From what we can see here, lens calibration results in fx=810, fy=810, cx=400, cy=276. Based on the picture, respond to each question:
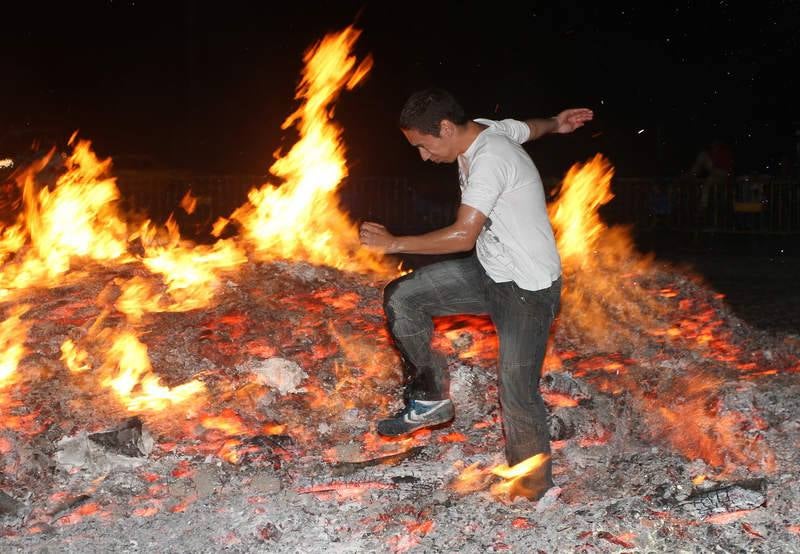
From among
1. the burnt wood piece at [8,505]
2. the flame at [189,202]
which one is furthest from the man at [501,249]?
the flame at [189,202]

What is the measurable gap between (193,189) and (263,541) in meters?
15.4

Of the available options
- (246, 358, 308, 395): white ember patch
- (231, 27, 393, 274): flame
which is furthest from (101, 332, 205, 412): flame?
(231, 27, 393, 274): flame

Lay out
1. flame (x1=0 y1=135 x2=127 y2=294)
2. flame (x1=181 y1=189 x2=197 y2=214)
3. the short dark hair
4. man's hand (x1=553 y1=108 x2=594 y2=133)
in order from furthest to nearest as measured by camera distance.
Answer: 1. flame (x1=181 y1=189 x2=197 y2=214)
2. flame (x1=0 y1=135 x2=127 y2=294)
3. man's hand (x1=553 y1=108 x2=594 y2=133)
4. the short dark hair

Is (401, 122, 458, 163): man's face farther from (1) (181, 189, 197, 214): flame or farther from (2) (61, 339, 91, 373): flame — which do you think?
(1) (181, 189, 197, 214): flame

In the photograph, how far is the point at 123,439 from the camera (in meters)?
4.80

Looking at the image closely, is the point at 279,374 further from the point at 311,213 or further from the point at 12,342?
the point at 311,213

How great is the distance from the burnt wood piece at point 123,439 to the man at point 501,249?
1.92 meters

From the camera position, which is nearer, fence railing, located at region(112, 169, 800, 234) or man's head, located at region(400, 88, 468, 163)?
man's head, located at region(400, 88, 468, 163)

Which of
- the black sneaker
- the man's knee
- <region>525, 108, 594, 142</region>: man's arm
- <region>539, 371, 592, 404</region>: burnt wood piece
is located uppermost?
<region>525, 108, 594, 142</region>: man's arm

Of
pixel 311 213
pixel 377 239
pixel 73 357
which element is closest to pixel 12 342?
pixel 73 357

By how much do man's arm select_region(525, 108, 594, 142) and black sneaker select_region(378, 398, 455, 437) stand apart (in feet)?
5.66

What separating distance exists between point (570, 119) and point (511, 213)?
1296mm

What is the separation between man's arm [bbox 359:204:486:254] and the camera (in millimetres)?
3906

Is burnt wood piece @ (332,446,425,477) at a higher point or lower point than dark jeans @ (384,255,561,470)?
lower
